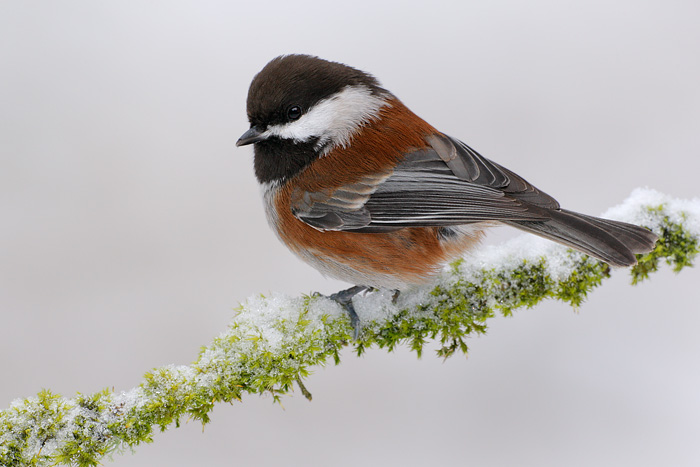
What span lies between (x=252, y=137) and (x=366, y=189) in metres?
0.56

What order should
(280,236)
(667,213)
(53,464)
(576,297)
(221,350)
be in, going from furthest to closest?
(280,236) < (667,213) < (576,297) < (221,350) < (53,464)

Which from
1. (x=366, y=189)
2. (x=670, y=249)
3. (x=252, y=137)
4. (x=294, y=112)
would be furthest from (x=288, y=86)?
(x=670, y=249)

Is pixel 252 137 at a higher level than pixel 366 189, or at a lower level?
higher

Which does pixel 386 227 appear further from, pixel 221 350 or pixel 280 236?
pixel 221 350

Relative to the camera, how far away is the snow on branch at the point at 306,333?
1.62 metres

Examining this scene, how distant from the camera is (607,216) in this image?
107 inches

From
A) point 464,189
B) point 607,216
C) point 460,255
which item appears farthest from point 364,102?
point 607,216

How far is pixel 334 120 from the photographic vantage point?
8.98ft

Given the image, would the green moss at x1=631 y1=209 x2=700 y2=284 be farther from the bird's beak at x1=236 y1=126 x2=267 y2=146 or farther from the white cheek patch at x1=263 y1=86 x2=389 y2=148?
the bird's beak at x1=236 y1=126 x2=267 y2=146

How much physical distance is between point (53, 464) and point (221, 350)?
570mm

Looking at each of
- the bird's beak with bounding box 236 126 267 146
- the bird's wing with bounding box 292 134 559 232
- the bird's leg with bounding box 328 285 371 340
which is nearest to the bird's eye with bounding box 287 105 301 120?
the bird's beak with bounding box 236 126 267 146

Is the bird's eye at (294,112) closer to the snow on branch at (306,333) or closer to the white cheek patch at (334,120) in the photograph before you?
the white cheek patch at (334,120)

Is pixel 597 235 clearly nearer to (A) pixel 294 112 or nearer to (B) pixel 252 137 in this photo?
(A) pixel 294 112

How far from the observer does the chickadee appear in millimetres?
2521
